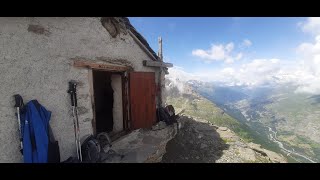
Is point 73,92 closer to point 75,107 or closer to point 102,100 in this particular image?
point 75,107

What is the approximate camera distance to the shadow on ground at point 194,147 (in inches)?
273

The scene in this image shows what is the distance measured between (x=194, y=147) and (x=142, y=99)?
2.49m

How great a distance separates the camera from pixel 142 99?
746cm

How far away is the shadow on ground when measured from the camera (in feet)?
22.8

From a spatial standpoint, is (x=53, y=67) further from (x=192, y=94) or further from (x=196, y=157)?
(x=192, y=94)

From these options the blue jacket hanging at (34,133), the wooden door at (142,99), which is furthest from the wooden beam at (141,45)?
the blue jacket hanging at (34,133)

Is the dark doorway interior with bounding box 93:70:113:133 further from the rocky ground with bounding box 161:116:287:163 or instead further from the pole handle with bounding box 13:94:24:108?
the pole handle with bounding box 13:94:24:108

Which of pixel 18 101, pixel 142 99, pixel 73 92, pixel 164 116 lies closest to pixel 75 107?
pixel 73 92

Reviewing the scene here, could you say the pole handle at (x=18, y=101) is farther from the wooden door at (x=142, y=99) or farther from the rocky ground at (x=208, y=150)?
the rocky ground at (x=208, y=150)

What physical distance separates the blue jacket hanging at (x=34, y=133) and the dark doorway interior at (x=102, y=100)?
12.2 feet
